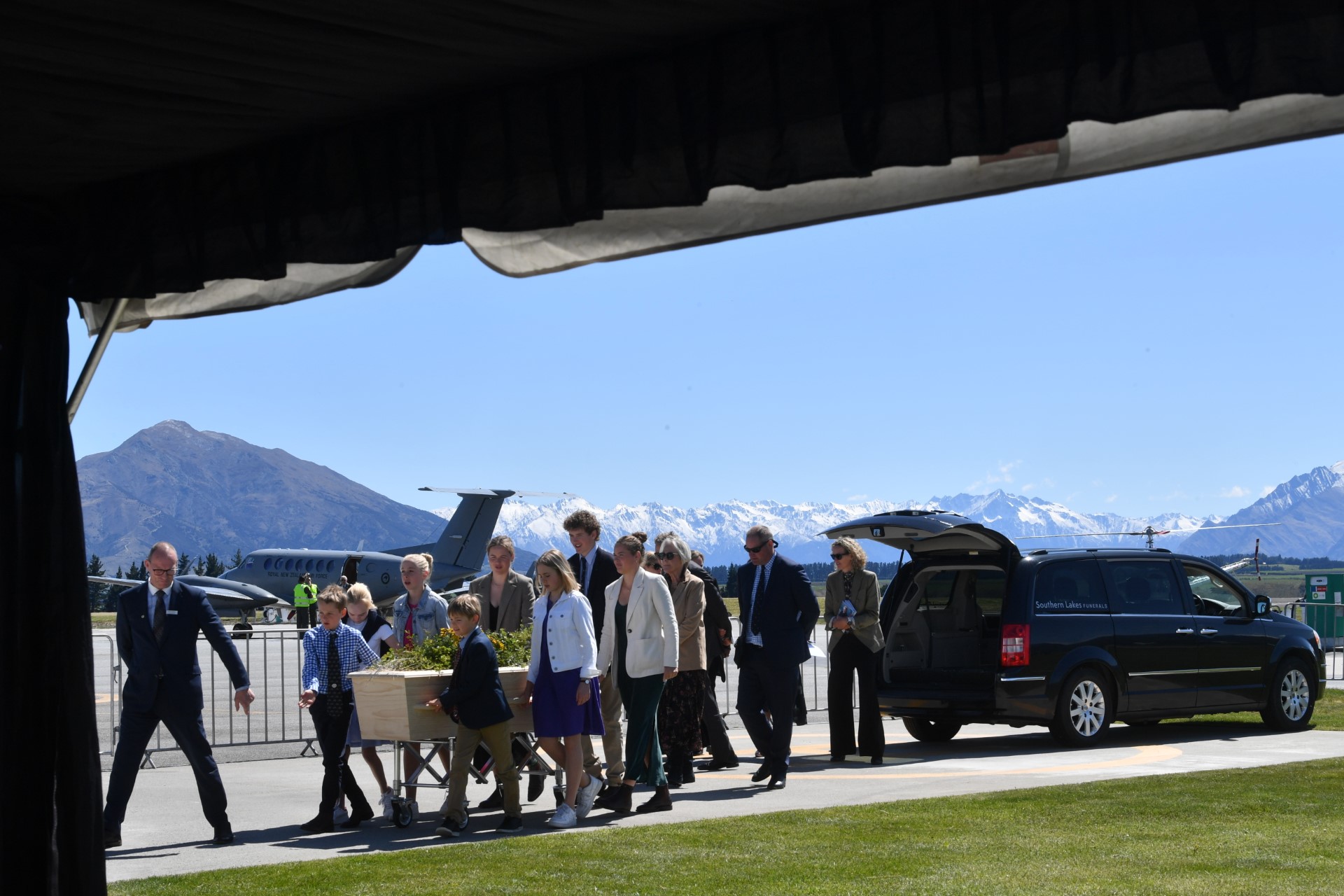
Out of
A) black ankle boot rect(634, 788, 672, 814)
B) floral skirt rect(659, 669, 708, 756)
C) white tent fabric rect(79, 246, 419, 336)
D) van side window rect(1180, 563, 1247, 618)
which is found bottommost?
black ankle boot rect(634, 788, 672, 814)

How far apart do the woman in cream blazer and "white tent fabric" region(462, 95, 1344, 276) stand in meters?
5.68

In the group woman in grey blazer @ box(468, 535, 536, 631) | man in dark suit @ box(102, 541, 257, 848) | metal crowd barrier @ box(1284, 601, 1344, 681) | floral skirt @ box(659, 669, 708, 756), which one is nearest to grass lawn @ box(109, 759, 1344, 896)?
man in dark suit @ box(102, 541, 257, 848)

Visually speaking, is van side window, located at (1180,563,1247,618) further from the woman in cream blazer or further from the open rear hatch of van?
the woman in cream blazer


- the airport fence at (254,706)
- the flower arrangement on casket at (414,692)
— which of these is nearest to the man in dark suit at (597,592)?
A: the flower arrangement on casket at (414,692)

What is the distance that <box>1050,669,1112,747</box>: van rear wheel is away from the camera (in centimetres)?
1416

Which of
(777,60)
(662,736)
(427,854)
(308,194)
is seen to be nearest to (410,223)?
(308,194)

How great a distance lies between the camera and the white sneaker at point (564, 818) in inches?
398

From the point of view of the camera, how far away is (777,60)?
3918 millimetres

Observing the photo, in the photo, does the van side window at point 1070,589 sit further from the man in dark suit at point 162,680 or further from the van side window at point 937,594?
the man in dark suit at point 162,680

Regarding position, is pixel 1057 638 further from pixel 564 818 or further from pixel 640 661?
pixel 564 818

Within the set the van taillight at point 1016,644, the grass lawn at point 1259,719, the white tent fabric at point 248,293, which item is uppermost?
the white tent fabric at point 248,293

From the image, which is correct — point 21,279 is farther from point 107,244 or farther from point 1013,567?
point 1013,567

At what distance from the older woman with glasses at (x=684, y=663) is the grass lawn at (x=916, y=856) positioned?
66.5 inches

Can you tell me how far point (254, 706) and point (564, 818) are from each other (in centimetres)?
1303
